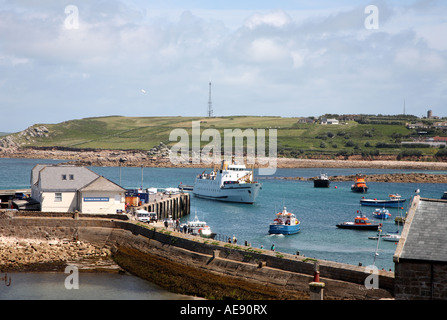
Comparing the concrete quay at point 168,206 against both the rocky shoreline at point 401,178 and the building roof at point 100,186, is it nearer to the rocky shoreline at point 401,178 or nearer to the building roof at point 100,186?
the building roof at point 100,186

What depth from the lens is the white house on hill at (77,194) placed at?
4509 centimetres

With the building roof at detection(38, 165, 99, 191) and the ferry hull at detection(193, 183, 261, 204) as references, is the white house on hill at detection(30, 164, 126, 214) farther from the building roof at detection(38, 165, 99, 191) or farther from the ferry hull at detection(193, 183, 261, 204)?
the ferry hull at detection(193, 183, 261, 204)

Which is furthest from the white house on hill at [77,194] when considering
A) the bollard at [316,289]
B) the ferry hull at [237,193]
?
the ferry hull at [237,193]

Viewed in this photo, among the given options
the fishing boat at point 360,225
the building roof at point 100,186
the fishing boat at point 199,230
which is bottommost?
the fishing boat at point 360,225

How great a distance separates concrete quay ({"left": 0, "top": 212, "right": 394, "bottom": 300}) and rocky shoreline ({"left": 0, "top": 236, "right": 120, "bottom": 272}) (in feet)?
1.87

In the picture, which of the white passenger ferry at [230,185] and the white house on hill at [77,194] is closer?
the white house on hill at [77,194]

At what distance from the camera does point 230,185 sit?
92188 millimetres

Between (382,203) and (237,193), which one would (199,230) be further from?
(382,203)

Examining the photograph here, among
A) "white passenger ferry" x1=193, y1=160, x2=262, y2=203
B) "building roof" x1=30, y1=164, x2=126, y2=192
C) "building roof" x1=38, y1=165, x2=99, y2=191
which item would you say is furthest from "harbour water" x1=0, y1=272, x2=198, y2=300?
"white passenger ferry" x1=193, y1=160, x2=262, y2=203

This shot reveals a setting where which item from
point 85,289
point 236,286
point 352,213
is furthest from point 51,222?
point 352,213

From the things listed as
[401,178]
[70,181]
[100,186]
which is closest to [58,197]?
[70,181]

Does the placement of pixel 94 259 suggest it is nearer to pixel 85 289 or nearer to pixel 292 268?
pixel 85 289

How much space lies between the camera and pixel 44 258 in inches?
1491

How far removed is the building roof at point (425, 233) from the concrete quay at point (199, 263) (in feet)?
22.5
